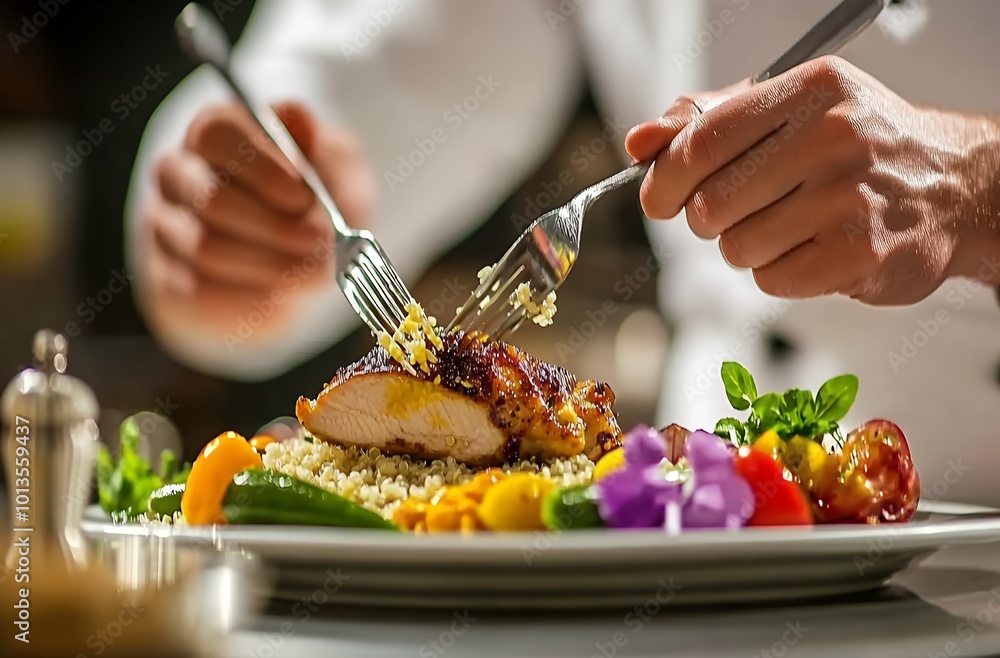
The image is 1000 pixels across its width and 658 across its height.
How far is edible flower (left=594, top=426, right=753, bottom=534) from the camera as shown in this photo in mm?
869

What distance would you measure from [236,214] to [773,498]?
140cm

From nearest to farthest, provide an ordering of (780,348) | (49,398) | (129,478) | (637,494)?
(637,494) → (49,398) → (129,478) → (780,348)

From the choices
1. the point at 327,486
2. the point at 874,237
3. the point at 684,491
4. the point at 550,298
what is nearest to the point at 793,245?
the point at 874,237

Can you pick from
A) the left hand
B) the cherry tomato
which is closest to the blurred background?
the left hand

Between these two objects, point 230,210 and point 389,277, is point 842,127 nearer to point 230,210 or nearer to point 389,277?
point 389,277

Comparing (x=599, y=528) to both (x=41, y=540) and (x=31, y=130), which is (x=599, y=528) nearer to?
(x=41, y=540)

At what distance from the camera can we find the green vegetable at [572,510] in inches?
34.9

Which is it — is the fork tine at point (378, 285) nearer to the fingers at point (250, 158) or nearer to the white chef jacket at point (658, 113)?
the fingers at point (250, 158)

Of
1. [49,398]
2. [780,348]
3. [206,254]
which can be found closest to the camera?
[49,398]

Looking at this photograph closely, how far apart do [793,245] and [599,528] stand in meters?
0.69

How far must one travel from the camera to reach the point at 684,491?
2.93 feet

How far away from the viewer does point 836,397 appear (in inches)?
46.6

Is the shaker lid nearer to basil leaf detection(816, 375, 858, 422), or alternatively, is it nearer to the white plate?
the white plate

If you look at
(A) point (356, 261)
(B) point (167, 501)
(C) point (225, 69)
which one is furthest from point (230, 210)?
(B) point (167, 501)
